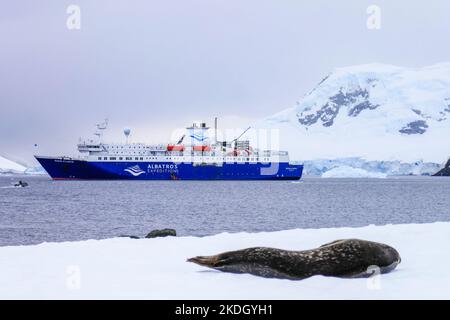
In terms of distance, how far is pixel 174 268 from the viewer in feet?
29.5

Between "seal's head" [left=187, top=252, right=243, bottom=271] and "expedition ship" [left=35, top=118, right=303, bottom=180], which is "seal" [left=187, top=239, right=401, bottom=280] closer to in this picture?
"seal's head" [left=187, top=252, right=243, bottom=271]

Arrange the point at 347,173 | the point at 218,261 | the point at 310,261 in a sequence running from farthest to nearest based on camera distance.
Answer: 1. the point at 347,173
2. the point at 218,261
3. the point at 310,261

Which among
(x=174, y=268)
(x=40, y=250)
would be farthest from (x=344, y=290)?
(x=40, y=250)

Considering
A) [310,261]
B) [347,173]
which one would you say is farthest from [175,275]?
[347,173]

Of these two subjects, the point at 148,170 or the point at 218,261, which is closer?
the point at 218,261

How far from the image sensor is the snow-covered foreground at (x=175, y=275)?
287 inches

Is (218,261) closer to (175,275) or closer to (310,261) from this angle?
(175,275)

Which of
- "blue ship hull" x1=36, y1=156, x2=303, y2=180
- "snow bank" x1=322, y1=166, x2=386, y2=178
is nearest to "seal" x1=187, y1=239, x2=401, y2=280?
"blue ship hull" x1=36, y1=156, x2=303, y2=180

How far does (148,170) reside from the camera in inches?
4087

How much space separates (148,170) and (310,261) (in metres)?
96.4

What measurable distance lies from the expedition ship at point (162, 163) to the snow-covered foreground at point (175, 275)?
91198 mm

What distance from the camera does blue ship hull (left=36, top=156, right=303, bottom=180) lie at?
101750 mm

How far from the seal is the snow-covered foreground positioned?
16cm
